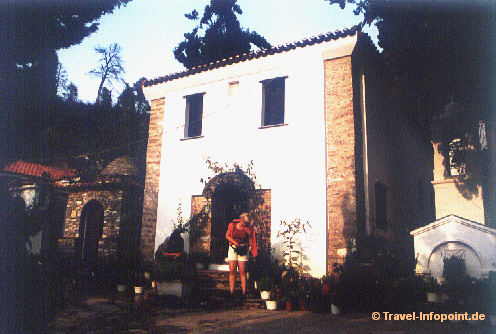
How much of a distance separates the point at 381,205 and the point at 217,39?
16924 millimetres

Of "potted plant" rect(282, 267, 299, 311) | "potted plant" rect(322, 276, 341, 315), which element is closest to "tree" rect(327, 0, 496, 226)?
"potted plant" rect(322, 276, 341, 315)

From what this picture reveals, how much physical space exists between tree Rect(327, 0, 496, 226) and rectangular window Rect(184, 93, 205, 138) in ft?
16.2

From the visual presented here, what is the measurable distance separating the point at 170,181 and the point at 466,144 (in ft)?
29.6

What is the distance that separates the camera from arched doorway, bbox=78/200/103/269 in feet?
46.4

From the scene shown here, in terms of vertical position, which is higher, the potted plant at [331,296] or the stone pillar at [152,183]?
the stone pillar at [152,183]

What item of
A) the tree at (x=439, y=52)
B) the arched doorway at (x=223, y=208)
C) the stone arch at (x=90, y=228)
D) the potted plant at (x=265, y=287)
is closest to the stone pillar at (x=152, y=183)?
the arched doorway at (x=223, y=208)

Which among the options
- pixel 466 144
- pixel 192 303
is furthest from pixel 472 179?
pixel 192 303

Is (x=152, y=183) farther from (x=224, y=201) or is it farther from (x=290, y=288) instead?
(x=290, y=288)

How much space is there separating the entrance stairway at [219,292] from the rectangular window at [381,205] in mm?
4020

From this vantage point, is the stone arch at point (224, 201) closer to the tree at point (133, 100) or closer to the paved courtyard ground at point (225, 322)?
the paved courtyard ground at point (225, 322)

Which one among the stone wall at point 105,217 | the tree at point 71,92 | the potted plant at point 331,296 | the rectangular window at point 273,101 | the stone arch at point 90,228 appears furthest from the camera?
the tree at point 71,92

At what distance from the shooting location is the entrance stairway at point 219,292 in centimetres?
817

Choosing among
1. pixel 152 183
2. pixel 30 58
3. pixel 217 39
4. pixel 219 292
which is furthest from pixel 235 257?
pixel 217 39

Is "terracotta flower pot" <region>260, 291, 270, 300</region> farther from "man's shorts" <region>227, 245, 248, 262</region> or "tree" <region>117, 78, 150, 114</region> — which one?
"tree" <region>117, 78, 150, 114</region>
